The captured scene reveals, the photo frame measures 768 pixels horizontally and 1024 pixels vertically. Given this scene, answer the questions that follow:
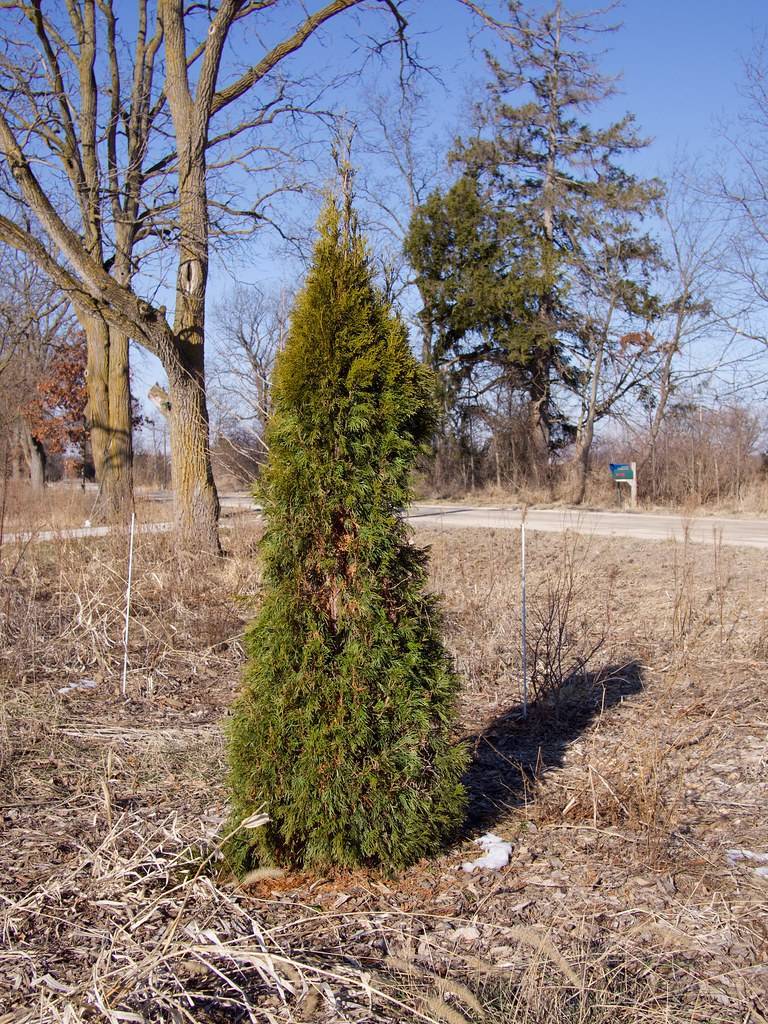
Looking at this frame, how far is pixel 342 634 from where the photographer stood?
3.15 m

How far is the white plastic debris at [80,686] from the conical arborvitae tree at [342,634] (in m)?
2.89

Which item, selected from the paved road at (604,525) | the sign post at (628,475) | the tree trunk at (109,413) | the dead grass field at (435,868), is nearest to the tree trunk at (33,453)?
the tree trunk at (109,413)

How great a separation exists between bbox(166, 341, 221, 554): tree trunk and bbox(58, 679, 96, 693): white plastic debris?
14.2 feet

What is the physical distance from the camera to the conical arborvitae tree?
3055 mm

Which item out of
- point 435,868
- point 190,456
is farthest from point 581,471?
point 435,868

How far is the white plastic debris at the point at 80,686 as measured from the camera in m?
5.66

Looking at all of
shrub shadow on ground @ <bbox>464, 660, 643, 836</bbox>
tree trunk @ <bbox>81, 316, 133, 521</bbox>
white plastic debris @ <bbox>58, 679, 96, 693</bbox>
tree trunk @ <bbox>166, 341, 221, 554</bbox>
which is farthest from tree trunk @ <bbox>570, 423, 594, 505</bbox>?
white plastic debris @ <bbox>58, 679, 96, 693</bbox>

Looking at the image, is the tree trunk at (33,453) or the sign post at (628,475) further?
the tree trunk at (33,453)

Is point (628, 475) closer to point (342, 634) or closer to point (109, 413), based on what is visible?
point (109, 413)

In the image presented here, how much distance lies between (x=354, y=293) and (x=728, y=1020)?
2.51 m

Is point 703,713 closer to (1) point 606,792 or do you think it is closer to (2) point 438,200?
(1) point 606,792

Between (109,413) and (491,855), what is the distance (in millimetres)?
13675

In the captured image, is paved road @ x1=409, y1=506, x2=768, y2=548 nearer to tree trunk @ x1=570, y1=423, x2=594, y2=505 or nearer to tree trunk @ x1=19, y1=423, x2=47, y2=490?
tree trunk @ x1=570, y1=423, x2=594, y2=505

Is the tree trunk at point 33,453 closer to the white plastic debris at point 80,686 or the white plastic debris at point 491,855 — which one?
the white plastic debris at point 80,686
